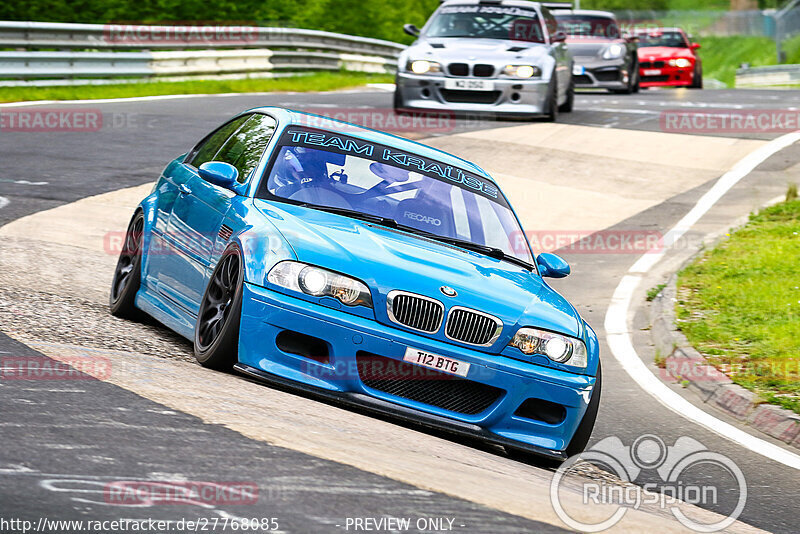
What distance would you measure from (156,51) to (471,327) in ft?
68.7

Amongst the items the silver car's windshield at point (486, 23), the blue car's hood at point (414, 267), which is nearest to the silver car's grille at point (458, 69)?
the silver car's windshield at point (486, 23)

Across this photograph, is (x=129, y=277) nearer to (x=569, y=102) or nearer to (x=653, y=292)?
(x=653, y=292)

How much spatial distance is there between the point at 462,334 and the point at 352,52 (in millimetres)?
27759

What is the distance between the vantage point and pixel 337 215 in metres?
6.58

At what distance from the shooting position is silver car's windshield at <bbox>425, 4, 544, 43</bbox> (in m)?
19.1

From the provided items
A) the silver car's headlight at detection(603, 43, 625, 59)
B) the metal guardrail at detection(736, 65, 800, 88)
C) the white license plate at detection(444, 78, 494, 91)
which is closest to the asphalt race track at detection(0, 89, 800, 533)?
the white license plate at detection(444, 78, 494, 91)

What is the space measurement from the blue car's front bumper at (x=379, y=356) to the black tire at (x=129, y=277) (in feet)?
6.12

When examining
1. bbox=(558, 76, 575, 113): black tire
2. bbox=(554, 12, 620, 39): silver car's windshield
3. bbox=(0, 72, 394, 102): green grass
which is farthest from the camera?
bbox=(554, 12, 620, 39): silver car's windshield

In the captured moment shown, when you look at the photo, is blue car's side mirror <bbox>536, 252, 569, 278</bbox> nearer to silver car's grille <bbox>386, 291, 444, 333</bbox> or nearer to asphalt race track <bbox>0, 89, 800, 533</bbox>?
asphalt race track <bbox>0, 89, 800, 533</bbox>

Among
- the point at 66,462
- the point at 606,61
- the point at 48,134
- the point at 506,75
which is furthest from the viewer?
the point at 606,61

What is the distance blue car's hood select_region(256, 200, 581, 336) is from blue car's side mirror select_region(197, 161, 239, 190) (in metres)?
0.27

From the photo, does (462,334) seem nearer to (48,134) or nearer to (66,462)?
(66,462)

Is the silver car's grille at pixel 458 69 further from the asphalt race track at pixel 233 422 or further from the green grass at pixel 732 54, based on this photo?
the green grass at pixel 732 54

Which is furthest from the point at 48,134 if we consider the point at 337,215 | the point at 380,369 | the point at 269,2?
the point at 269,2
